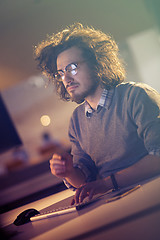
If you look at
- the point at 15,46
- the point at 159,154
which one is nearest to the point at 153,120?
the point at 159,154

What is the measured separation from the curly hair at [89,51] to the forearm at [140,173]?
47 cm

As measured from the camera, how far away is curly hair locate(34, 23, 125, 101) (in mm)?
1242

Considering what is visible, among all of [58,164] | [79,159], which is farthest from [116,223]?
[79,159]

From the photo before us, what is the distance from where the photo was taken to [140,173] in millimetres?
833

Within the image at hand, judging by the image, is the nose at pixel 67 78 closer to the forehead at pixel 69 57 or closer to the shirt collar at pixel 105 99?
the forehead at pixel 69 57

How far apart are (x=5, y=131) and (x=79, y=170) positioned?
11.0 feet

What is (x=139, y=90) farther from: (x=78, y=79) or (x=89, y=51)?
(x=89, y=51)

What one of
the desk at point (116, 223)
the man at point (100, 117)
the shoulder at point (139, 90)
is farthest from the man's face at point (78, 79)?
the desk at point (116, 223)

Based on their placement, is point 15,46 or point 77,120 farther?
point 15,46

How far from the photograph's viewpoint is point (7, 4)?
2.14m

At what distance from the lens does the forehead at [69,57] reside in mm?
1199

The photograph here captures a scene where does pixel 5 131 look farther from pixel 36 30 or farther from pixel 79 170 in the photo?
pixel 79 170

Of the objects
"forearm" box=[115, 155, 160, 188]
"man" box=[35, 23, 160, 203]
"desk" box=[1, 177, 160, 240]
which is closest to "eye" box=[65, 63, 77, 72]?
"man" box=[35, 23, 160, 203]

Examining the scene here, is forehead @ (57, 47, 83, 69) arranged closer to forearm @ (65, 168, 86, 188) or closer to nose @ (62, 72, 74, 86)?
nose @ (62, 72, 74, 86)
